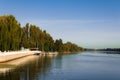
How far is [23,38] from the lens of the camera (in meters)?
126

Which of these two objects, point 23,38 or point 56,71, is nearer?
point 56,71

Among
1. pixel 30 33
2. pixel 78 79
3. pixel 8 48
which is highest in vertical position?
pixel 30 33

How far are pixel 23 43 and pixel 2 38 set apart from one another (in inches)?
2274

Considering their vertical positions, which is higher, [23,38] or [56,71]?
[23,38]

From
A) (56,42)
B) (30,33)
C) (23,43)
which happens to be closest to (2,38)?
(23,43)

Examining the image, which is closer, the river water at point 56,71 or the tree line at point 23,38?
the river water at point 56,71

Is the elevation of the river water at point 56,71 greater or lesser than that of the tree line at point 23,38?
lesser

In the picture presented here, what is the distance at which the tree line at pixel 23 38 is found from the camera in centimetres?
6835

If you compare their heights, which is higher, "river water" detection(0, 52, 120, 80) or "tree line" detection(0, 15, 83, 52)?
"tree line" detection(0, 15, 83, 52)

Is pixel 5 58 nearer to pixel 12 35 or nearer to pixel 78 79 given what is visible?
pixel 12 35

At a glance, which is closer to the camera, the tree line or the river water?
the river water

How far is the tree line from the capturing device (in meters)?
68.3

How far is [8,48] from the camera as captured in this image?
7106 cm

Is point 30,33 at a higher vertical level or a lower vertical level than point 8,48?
higher
